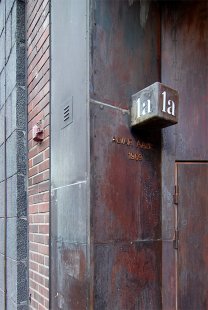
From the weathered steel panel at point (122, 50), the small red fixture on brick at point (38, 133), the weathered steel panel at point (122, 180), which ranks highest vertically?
the weathered steel panel at point (122, 50)

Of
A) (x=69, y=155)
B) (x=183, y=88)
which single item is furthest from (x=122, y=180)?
(x=183, y=88)

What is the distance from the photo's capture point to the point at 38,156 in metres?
3.32

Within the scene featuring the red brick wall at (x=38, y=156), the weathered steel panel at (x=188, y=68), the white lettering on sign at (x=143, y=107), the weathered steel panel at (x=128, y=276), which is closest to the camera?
the weathered steel panel at (x=128, y=276)

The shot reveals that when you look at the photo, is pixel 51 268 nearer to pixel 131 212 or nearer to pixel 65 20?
pixel 131 212

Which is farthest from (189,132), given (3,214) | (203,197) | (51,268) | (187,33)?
(3,214)

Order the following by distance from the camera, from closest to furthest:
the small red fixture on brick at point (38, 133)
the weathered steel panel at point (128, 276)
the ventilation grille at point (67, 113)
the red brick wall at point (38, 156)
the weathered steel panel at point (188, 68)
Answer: the weathered steel panel at point (128, 276)
the ventilation grille at point (67, 113)
the weathered steel panel at point (188, 68)
the red brick wall at point (38, 156)
the small red fixture on brick at point (38, 133)

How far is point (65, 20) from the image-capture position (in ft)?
9.02

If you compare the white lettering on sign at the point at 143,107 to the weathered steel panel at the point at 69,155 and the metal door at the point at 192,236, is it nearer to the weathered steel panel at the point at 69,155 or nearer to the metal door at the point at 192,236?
the weathered steel panel at the point at 69,155

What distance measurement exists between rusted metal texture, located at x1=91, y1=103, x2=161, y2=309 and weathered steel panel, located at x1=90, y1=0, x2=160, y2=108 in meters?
0.14

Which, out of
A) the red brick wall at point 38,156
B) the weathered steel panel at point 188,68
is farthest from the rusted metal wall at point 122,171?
the red brick wall at point 38,156

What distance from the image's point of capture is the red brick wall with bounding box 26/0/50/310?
10.2 ft

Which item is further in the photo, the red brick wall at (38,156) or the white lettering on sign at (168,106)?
the red brick wall at (38,156)

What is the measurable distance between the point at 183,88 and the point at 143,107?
0.48 m

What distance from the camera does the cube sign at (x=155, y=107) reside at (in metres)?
2.35
